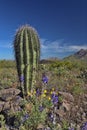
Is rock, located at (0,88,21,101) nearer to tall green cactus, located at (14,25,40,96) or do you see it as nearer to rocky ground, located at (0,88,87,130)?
rocky ground, located at (0,88,87,130)

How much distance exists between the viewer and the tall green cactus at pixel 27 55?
7.30 metres

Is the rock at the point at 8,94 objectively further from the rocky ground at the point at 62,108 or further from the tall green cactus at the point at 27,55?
the tall green cactus at the point at 27,55

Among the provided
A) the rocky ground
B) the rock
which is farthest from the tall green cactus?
the rocky ground

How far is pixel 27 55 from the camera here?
7.23m

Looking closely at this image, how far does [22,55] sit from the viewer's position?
730 cm

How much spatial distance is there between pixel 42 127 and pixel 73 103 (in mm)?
1445

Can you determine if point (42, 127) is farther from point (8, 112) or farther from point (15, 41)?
point (15, 41)

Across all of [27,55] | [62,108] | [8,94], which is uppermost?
[27,55]

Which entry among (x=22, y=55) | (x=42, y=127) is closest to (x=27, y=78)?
(x=22, y=55)

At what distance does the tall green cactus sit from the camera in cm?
730

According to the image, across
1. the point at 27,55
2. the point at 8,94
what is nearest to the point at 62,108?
the point at 8,94

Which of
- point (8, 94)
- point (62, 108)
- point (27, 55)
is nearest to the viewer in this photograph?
point (62, 108)

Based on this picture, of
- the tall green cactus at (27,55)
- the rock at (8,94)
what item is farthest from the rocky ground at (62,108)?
Answer: the tall green cactus at (27,55)

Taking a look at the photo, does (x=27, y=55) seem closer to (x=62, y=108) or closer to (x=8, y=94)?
(x=8, y=94)
